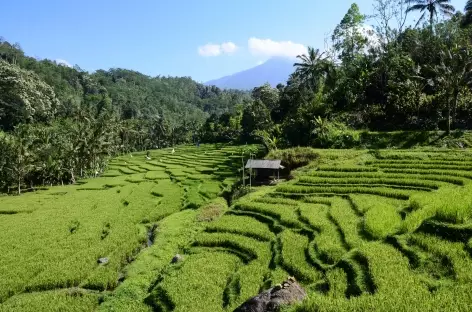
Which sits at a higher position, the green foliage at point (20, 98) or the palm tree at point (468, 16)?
the palm tree at point (468, 16)

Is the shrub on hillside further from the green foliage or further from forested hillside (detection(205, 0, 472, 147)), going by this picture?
the green foliage

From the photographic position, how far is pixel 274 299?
835cm

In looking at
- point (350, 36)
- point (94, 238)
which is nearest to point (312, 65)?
point (350, 36)

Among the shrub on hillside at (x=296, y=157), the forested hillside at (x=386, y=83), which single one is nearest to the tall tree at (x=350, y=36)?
the forested hillside at (x=386, y=83)

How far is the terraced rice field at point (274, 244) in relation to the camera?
9297 mm

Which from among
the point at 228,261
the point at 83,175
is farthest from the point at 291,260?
the point at 83,175

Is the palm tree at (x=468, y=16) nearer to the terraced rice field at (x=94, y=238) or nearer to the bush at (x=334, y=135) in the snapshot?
the bush at (x=334, y=135)

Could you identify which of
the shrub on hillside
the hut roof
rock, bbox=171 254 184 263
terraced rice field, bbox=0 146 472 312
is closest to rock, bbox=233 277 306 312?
terraced rice field, bbox=0 146 472 312

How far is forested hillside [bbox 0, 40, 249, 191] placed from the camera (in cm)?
3953

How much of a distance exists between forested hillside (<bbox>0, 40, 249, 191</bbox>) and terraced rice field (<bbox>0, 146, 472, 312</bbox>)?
11.4m

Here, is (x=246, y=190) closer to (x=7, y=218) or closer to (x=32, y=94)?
(x=7, y=218)

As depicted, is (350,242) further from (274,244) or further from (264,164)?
(264,164)

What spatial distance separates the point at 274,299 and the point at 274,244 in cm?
723

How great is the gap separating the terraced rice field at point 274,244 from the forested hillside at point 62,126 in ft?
37.5
